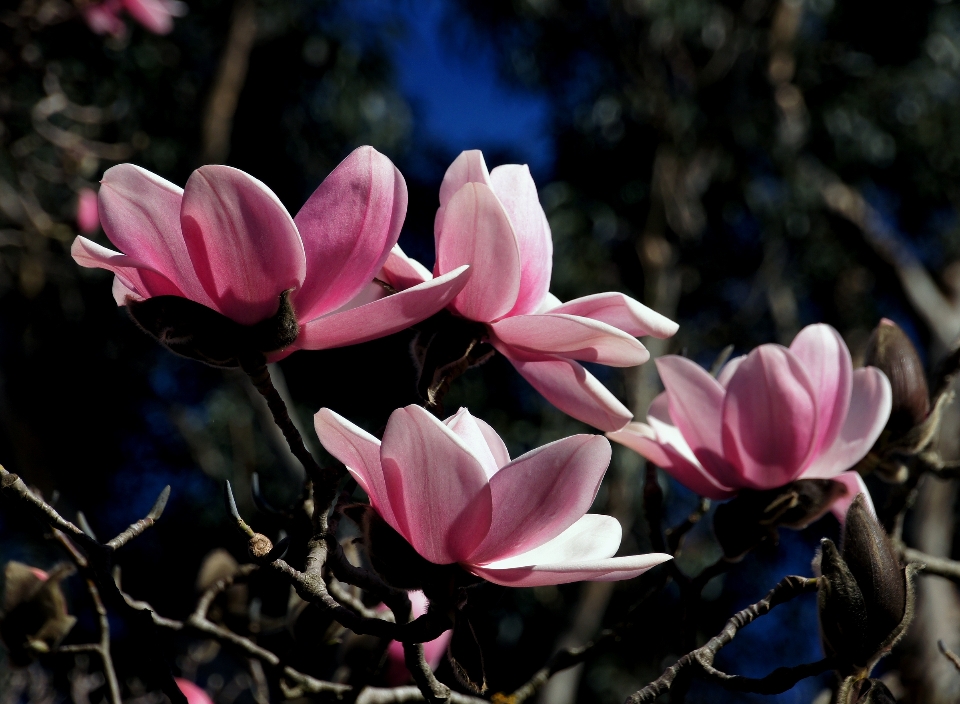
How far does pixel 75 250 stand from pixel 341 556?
177 mm

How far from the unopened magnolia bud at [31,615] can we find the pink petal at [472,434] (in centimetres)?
31

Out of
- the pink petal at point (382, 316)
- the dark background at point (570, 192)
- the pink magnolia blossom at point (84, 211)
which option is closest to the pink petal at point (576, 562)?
the pink petal at point (382, 316)

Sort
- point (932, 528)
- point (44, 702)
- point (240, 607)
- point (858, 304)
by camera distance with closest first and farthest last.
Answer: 1. point (240, 607)
2. point (44, 702)
3. point (932, 528)
4. point (858, 304)

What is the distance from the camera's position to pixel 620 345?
405 mm

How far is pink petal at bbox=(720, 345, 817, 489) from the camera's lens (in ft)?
1.65

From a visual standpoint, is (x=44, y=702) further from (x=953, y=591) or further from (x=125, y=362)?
(x=125, y=362)

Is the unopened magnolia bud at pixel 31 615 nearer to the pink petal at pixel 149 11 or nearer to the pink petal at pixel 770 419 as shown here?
the pink petal at pixel 770 419

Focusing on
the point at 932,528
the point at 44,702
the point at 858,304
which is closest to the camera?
the point at 44,702

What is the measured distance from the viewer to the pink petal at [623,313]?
0.42m

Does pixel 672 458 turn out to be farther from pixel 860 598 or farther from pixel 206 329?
pixel 206 329

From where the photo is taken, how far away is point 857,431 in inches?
20.9

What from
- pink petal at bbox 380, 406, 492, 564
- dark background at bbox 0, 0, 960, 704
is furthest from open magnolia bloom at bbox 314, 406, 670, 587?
dark background at bbox 0, 0, 960, 704

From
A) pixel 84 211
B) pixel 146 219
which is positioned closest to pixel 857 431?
pixel 146 219

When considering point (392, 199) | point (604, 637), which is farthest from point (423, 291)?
point (604, 637)
